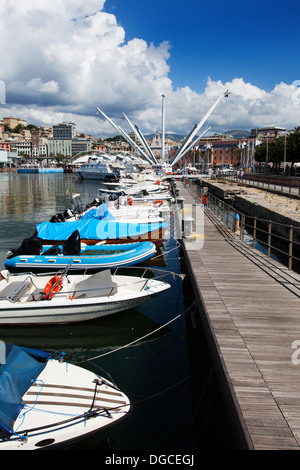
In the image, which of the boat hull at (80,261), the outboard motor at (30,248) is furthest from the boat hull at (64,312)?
the outboard motor at (30,248)

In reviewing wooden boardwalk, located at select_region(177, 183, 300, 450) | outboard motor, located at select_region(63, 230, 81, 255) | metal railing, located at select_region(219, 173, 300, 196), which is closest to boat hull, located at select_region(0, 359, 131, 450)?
wooden boardwalk, located at select_region(177, 183, 300, 450)

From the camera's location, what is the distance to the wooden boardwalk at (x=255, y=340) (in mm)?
3955

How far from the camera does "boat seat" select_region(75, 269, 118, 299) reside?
9297mm

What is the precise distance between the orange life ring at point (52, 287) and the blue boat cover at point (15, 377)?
313cm

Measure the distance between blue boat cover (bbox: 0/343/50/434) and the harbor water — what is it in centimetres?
135

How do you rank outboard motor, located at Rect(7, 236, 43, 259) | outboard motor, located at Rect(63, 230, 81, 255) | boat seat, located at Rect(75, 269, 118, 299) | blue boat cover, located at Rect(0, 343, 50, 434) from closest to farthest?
1. blue boat cover, located at Rect(0, 343, 50, 434)
2. boat seat, located at Rect(75, 269, 118, 299)
3. outboard motor, located at Rect(63, 230, 81, 255)
4. outboard motor, located at Rect(7, 236, 43, 259)

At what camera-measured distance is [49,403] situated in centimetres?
500

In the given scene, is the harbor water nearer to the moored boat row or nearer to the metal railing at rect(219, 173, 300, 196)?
the moored boat row

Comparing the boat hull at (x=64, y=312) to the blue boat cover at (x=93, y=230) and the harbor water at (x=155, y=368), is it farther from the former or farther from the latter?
the blue boat cover at (x=93, y=230)

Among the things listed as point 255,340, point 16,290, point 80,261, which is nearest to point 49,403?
point 255,340

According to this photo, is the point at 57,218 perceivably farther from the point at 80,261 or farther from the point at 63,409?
the point at 63,409

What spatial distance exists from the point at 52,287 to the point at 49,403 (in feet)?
15.1
